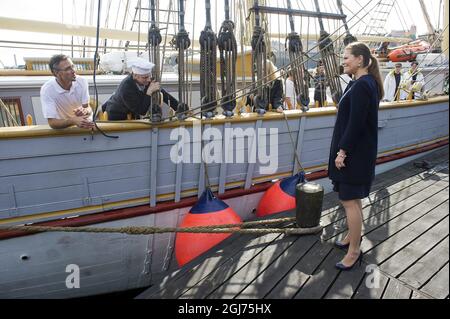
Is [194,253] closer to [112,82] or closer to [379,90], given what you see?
[379,90]

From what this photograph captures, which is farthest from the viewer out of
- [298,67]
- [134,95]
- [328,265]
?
[298,67]

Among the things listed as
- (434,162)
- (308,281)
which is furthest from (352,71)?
(434,162)

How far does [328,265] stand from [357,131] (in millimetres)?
1162

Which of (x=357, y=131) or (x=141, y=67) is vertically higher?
(x=141, y=67)

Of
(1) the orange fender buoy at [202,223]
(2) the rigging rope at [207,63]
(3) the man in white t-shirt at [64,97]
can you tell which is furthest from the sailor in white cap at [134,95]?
(1) the orange fender buoy at [202,223]

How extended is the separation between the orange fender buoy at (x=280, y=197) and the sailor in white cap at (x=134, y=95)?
168cm

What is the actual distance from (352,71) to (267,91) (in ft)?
6.16

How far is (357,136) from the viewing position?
2312 mm

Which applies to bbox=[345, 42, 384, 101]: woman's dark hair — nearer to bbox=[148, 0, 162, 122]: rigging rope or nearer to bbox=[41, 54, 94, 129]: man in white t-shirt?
bbox=[148, 0, 162, 122]: rigging rope

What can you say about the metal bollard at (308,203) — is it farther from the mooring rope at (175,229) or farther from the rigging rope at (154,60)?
the rigging rope at (154,60)

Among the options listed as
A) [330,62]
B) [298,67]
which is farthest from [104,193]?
[330,62]

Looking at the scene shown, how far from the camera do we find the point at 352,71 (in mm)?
2391

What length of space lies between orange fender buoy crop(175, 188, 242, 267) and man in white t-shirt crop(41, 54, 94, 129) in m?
1.29

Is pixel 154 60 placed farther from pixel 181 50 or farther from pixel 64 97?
pixel 64 97
